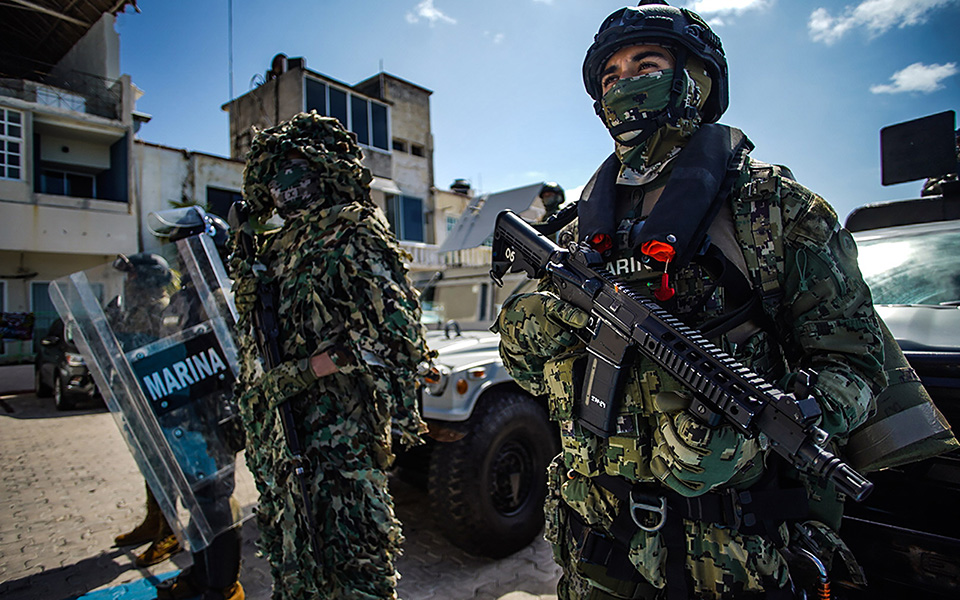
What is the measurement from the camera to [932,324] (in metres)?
1.87

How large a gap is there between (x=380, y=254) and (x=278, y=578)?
1.28 metres

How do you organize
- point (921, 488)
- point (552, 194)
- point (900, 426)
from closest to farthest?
point (900, 426) < point (921, 488) < point (552, 194)

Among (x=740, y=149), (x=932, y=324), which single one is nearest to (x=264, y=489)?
(x=740, y=149)

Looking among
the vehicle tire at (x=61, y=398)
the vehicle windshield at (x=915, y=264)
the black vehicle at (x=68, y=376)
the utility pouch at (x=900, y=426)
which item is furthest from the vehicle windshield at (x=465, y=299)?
the vehicle tire at (x=61, y=398)

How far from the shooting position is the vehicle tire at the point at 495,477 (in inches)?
112

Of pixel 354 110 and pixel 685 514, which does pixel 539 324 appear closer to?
pixel 685 514

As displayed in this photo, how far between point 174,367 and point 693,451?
2157 mm

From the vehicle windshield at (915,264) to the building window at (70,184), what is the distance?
15.7 metres

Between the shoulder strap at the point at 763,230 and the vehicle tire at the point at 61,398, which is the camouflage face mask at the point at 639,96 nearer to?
the shoulder strap at the point at 763,230

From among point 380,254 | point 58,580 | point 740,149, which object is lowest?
point 58,580

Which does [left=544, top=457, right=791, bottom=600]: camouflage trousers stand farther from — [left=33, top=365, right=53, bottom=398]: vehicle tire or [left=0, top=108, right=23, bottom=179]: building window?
[left=0, top=108, right=23, bottom=179]: building window

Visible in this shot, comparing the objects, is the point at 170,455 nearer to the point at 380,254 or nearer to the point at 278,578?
the point at 278,578

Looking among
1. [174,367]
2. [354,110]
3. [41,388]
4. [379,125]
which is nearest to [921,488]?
[174,367]

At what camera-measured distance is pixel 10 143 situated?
11453 millimetres
